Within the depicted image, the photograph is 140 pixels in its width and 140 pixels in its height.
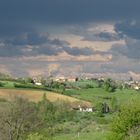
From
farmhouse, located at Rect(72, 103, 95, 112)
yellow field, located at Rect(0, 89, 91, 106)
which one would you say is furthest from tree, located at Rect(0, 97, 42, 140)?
farmhouse, located at Rect(72, 103, 95, 112)

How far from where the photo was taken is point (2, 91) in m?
171

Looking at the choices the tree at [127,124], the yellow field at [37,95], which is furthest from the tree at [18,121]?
the yellow field at [37,95]

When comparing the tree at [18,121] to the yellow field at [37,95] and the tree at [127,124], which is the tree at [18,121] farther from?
the yellow field at [37,95]

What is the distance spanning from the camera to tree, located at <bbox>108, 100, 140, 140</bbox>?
282 ft

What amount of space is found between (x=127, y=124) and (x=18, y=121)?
21.5m

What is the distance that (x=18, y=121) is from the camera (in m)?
96.1

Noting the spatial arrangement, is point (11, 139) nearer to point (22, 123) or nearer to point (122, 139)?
point (22, 123)

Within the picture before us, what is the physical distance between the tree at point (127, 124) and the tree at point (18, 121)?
17.8 metres

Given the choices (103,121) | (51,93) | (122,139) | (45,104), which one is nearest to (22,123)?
(122,139)

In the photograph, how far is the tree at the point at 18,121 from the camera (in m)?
94.1

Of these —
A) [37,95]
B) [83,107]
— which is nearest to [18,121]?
[37,95]

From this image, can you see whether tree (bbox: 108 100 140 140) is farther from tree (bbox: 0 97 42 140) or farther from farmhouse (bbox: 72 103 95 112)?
farmhouse (bbox: 72 103 95 112)

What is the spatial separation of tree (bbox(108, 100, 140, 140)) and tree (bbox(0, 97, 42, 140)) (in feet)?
58.5

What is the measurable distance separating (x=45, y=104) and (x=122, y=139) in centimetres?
7244
